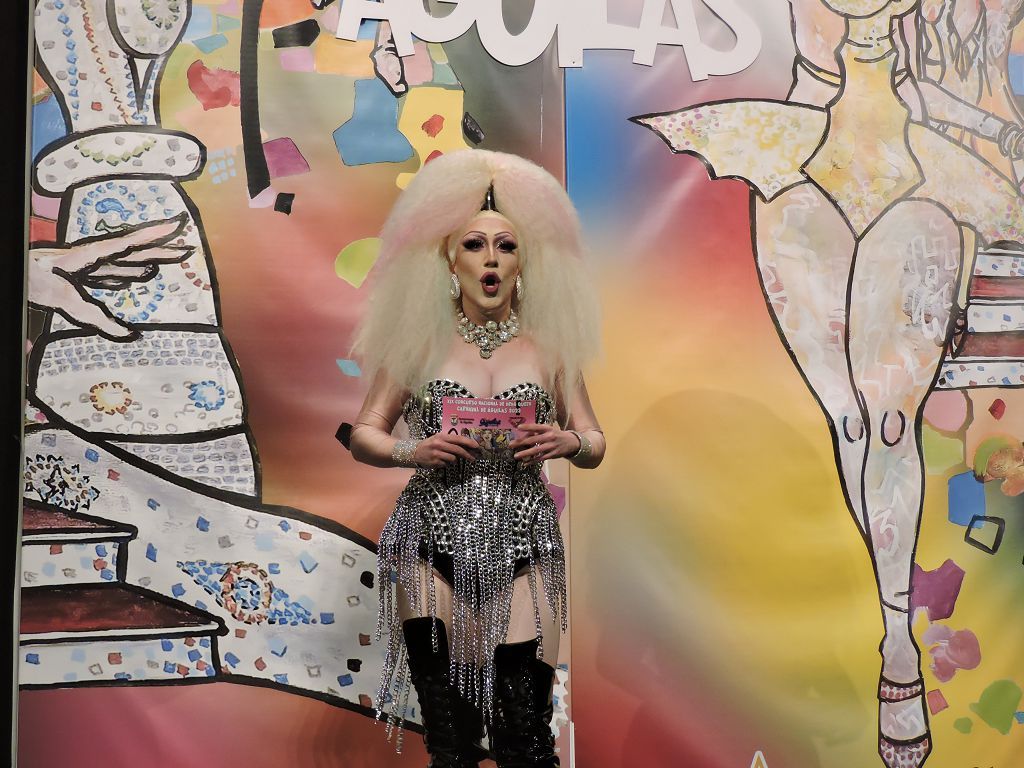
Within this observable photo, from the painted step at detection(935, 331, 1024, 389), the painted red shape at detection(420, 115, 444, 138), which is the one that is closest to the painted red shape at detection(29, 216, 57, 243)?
the painted red shape at detection(420, 115, 444, 138)

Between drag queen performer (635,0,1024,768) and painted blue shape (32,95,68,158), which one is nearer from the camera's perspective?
painted blue shape (32,95,68,158)

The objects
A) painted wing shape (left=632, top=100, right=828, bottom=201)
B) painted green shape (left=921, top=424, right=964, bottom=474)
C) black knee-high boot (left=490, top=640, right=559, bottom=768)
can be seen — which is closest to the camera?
black knee-high boot (left=490, top=640, right=559, bottom=768)

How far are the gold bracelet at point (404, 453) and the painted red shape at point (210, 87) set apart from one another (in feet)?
4.21

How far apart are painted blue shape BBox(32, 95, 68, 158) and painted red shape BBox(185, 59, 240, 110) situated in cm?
37

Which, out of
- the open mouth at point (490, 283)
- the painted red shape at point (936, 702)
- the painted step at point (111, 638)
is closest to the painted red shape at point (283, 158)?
the open mouth at point (490, 283)

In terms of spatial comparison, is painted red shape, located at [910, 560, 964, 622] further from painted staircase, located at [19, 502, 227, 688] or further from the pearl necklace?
painted staircase, located at [19, 502, 227, 688]

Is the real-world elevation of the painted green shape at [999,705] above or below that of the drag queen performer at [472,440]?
below

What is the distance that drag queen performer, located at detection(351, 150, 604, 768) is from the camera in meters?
2.28

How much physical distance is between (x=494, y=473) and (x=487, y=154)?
754 millimetres

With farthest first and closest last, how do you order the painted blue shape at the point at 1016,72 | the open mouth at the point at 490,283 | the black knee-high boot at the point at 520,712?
the painted blue shape at the point at 1016,72 → the open mouth at the point at 490,283 → the black knee-high boot at the point at 520,712

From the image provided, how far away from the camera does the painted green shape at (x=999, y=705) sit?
3324 millimetres

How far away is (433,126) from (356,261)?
451mm

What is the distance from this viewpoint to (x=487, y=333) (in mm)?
2416

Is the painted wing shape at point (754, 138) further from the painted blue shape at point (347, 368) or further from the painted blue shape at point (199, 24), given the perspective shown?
the painted blue shape at point (199, 24)
